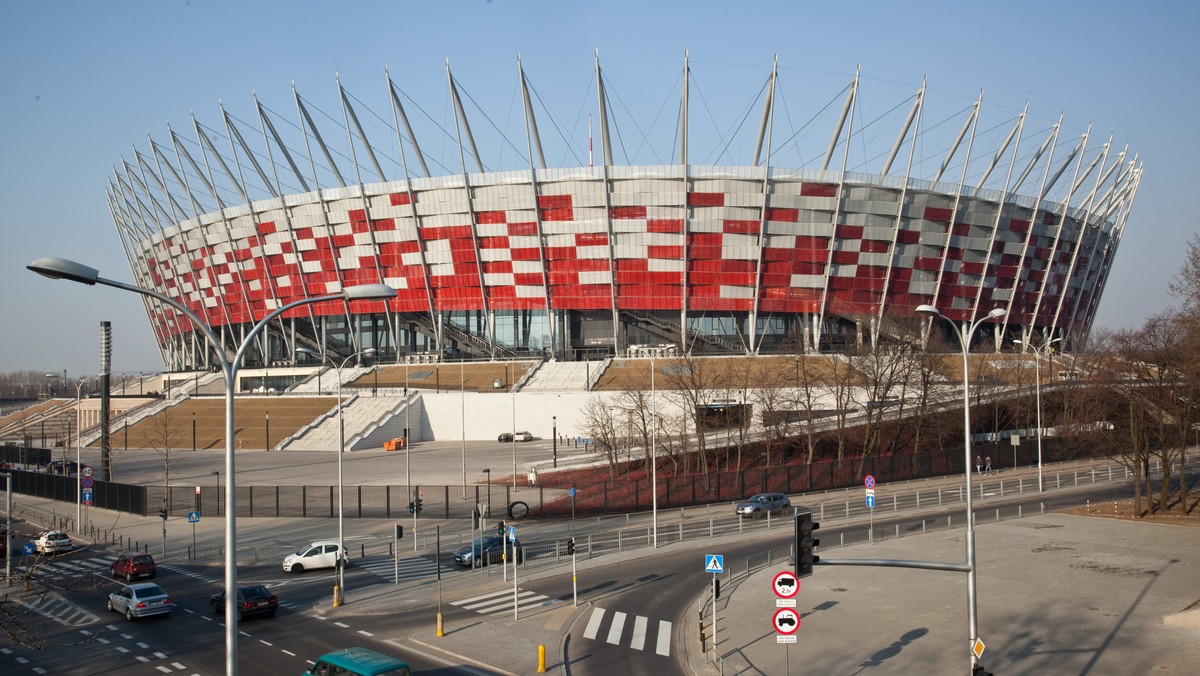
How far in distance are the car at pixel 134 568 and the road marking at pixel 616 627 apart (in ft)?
62.1

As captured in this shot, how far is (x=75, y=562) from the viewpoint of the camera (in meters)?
38.6

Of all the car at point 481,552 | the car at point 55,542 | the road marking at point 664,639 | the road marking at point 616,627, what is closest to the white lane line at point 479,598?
the car at point 481,552

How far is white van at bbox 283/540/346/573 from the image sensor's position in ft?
114

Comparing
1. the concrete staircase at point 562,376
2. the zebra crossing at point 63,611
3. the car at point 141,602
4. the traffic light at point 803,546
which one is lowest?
the zebra crossing at point 63,611

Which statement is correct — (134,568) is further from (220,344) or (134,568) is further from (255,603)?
(220,344)

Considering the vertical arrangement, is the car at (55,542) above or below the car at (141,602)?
below

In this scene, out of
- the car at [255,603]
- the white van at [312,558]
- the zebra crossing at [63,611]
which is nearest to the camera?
the car at [255,603]

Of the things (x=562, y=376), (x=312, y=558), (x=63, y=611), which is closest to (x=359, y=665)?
(x=63, y=611)

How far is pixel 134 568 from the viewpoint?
1326 inches

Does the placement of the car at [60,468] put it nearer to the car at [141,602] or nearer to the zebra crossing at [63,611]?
the zebra crossing at [63,611]

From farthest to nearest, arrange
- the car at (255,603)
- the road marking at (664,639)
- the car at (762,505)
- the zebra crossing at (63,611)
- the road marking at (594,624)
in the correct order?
the car at (762,505)
the zebra crossing at (63,611)
the car at (255,603)
the road marking at (594,624)
the road marking at (664,639)

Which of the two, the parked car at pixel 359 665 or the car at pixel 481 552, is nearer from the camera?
the parked car at pixel 359 665

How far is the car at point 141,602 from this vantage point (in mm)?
27562

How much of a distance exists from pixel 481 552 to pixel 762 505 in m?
16.2
